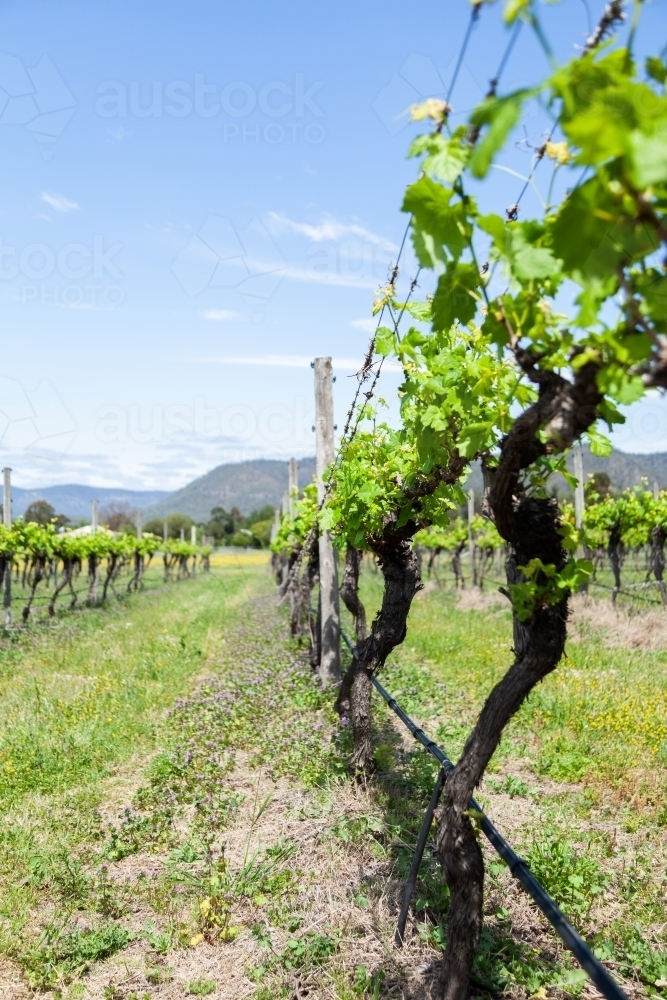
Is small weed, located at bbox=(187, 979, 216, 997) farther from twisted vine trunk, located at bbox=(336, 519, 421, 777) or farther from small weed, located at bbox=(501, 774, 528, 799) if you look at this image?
small weed, located at bbox=(501, 774, 528, 799)

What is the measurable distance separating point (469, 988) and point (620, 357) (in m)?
3.04

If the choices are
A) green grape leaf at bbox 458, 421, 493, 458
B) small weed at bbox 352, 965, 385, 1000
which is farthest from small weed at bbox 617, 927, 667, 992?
green grape leaf at bbox 458, 421, 493, 458

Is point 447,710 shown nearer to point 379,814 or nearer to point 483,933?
point 379,814

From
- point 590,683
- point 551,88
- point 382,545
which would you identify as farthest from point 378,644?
point 551,88

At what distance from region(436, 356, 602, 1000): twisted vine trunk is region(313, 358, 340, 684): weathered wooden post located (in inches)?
213

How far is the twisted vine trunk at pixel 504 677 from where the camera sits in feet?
9.32

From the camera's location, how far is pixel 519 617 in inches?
117

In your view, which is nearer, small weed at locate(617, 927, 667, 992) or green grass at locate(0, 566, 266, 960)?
small weed at locate(617, 927, 667, 992)

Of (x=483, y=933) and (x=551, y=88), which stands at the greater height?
(x=551, y=88)

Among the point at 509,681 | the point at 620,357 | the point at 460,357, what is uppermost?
the point at 460,357

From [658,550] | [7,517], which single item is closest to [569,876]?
[658,550]

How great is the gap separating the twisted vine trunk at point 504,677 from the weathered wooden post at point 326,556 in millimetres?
5399

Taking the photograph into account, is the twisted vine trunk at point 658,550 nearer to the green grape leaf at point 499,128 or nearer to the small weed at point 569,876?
the small weed at point 569,876

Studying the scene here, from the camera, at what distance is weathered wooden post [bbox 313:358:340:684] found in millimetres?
8680
